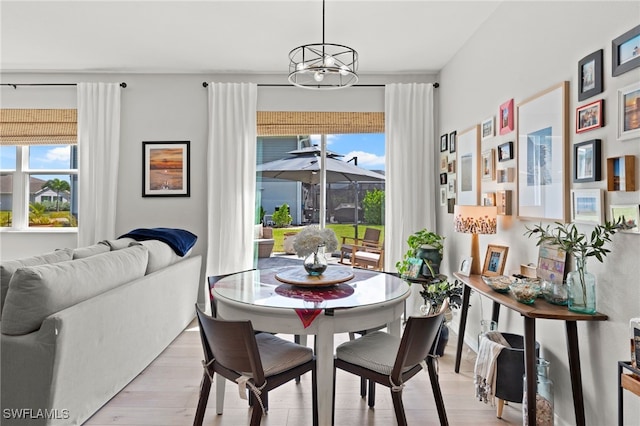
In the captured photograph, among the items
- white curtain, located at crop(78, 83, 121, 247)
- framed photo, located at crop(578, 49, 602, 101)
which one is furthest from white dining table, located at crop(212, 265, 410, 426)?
white curtain, located at crop(78, 83, 121, 247)

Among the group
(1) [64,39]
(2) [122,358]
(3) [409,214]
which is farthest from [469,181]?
(1) [64,39]

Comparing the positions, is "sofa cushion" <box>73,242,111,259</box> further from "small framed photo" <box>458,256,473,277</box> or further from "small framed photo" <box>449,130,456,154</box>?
"small framed photo" <box>449,130,456,154</box>

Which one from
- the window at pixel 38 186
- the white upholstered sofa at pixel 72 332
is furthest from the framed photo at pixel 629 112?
the window at pixel 38 186

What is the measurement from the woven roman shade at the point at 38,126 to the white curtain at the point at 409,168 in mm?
3529

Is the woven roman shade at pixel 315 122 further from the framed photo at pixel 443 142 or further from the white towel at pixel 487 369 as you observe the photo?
the white towel at pixel 487 369

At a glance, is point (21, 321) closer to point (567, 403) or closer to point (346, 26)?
point (567, 403)

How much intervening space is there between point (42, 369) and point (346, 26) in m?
3.02

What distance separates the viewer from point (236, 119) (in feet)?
13.2

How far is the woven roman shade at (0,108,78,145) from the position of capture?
408cm

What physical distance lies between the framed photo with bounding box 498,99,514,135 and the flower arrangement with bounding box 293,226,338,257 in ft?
4.76

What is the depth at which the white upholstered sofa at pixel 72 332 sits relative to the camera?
1689mm

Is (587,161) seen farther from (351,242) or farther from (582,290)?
(351,242)

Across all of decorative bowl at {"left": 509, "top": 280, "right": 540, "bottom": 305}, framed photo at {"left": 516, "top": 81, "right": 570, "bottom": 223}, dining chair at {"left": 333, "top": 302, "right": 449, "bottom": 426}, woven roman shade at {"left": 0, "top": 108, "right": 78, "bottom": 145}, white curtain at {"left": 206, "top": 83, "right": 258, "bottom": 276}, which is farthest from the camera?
woven roman shade at {"left": 0, "top": 108, "right": 78, "bottom": 145}

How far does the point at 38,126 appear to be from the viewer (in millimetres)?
4102
